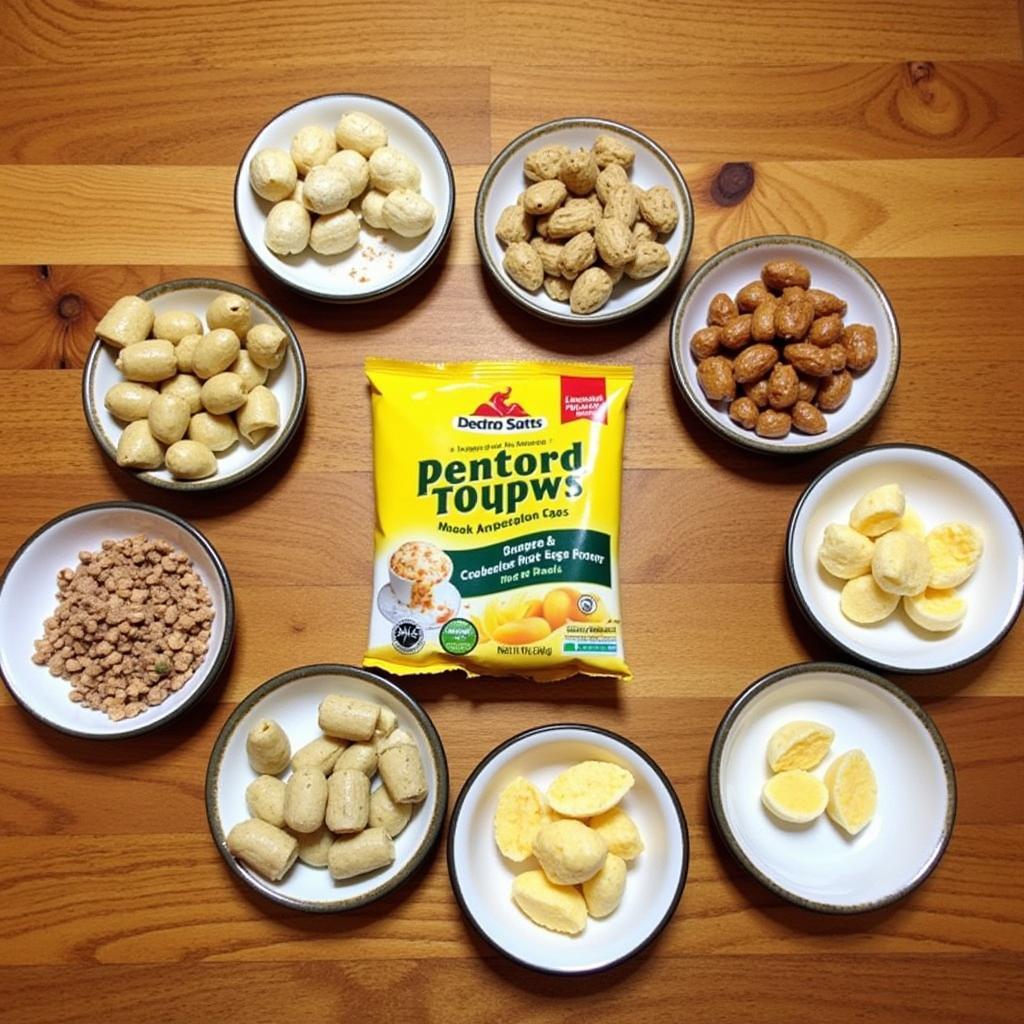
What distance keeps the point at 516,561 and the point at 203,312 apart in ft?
1.73

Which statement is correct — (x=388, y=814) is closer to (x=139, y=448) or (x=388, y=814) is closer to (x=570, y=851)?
(x=570, y=851)

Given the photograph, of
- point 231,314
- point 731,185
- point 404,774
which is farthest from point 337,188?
point 404,774

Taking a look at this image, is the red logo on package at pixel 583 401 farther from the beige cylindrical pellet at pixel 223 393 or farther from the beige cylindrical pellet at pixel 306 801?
the beige cylindrical pellet at pixel 306 801

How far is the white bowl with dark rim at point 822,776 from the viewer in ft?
3.88

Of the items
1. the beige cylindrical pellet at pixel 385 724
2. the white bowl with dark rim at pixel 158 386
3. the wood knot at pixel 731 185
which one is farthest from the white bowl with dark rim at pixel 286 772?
the wood knot at pixel 731 185

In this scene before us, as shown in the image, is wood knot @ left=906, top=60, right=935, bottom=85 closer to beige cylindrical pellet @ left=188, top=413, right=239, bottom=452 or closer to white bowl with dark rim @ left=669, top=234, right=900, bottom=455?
white bowl with dark rim @ left=669, top=234, right=900, bottom=455

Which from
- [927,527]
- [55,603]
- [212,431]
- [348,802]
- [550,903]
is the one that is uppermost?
[212,431]

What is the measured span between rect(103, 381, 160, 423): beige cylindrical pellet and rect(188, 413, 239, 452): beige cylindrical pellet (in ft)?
0.20

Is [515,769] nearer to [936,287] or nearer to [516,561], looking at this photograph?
[516,561]

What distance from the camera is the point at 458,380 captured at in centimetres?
130

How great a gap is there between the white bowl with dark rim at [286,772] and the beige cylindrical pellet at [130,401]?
0.38 metres

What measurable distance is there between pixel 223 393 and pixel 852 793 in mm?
902

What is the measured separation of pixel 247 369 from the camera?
4.22 ft

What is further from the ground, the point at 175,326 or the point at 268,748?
the point at 175,326
